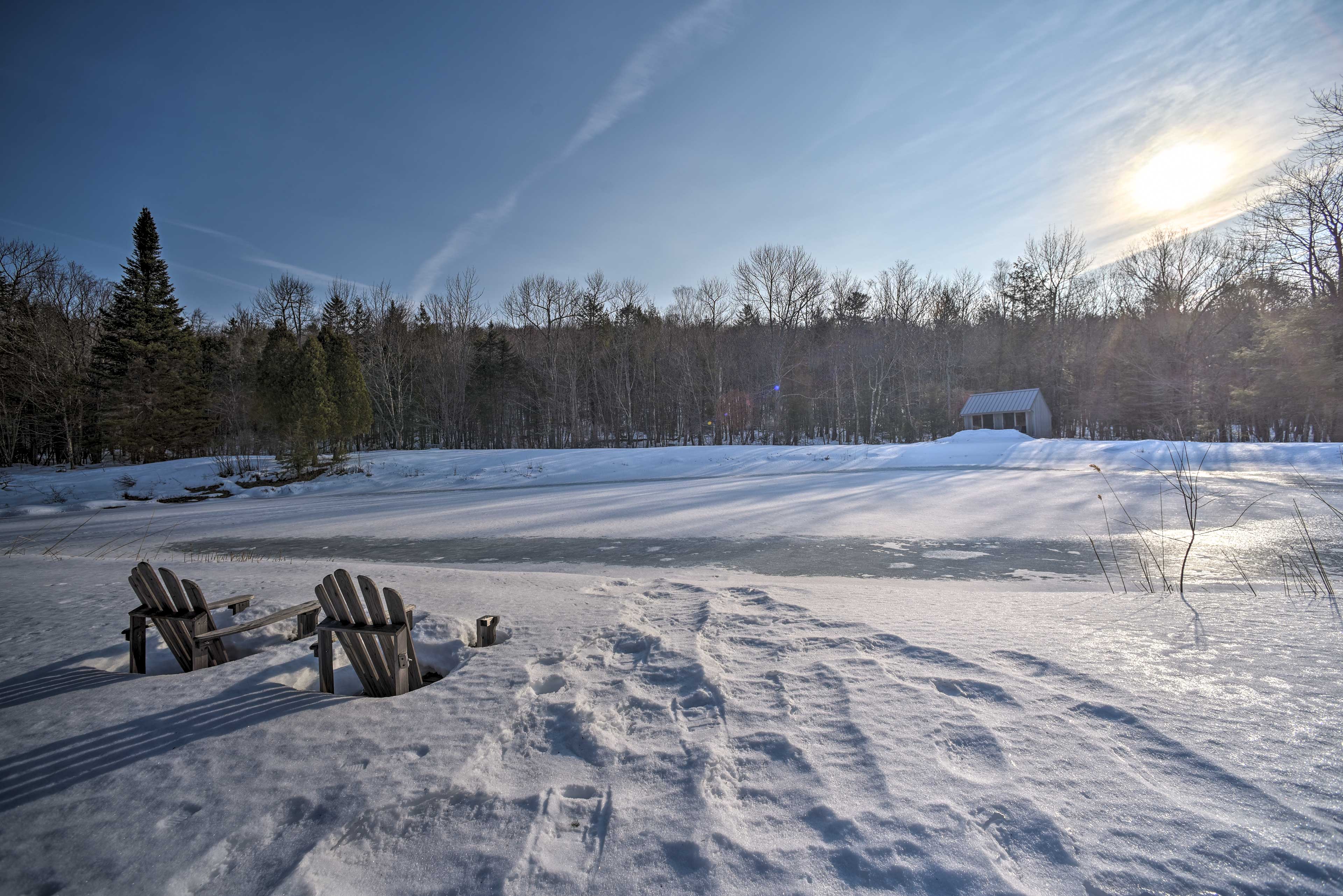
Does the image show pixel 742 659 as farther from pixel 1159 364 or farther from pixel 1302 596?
pixel 1159 364

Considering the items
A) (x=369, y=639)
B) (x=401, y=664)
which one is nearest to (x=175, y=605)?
(x=369, y=639)

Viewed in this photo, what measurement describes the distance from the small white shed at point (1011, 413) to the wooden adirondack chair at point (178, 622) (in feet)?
116

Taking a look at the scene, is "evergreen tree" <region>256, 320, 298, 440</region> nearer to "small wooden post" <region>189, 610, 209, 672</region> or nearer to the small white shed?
"small wooden post" <region>189, 610, 209, 672</region>

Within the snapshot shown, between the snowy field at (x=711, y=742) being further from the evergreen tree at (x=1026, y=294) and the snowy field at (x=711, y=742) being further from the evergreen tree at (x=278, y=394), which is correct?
the evergreen tree at (x=1026, y=294)

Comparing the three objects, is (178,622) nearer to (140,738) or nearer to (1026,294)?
(140,738)

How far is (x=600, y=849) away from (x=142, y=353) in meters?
38.2

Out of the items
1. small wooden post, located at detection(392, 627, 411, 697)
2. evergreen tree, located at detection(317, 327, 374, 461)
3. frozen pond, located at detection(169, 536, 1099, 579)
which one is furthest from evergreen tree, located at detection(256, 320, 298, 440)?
small wooden post, located at detection(392, 627, 411, 697)

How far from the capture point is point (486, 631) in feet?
12.4

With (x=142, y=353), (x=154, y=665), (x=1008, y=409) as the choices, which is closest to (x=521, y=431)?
(x=142, y=353)

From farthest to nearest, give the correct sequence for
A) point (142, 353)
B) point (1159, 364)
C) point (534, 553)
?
point (1159, 364) < point (142, 353) < point (534, 553)

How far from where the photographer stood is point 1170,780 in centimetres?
192

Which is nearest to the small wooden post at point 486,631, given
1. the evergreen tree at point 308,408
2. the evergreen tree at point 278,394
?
the evergreen tree at point 308,408

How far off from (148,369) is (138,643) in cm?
3346

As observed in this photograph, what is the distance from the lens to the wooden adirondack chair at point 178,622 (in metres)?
3.32
